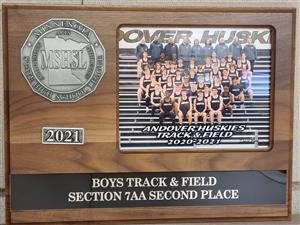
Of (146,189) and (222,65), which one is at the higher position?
(222,65)

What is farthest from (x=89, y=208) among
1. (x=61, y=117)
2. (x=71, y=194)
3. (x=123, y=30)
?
(x=123, y=30)

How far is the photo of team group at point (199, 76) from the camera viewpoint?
653mm

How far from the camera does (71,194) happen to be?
651 millimetres

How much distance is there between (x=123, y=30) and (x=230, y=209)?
296mm

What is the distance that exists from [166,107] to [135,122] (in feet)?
0.16

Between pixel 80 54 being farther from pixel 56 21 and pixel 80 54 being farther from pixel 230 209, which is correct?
pixel 230 209

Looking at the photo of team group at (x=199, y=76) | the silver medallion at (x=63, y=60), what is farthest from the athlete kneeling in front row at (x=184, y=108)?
the silver medallion at (x=63, y=60)

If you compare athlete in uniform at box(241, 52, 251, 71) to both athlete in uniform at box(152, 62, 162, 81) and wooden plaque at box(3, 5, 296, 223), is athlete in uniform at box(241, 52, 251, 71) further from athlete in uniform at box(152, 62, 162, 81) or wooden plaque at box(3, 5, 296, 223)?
athlete in uniform at box(152, 62, 162, 81)

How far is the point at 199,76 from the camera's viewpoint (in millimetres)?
659

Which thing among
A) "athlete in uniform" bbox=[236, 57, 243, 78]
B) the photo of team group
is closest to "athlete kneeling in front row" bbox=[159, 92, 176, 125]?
the photo of team group

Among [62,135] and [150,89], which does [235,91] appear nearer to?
[150,89]

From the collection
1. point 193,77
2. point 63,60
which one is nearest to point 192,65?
point 193,77

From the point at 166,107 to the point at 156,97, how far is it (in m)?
0.02

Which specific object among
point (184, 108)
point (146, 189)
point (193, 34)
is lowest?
point (146, 189)
